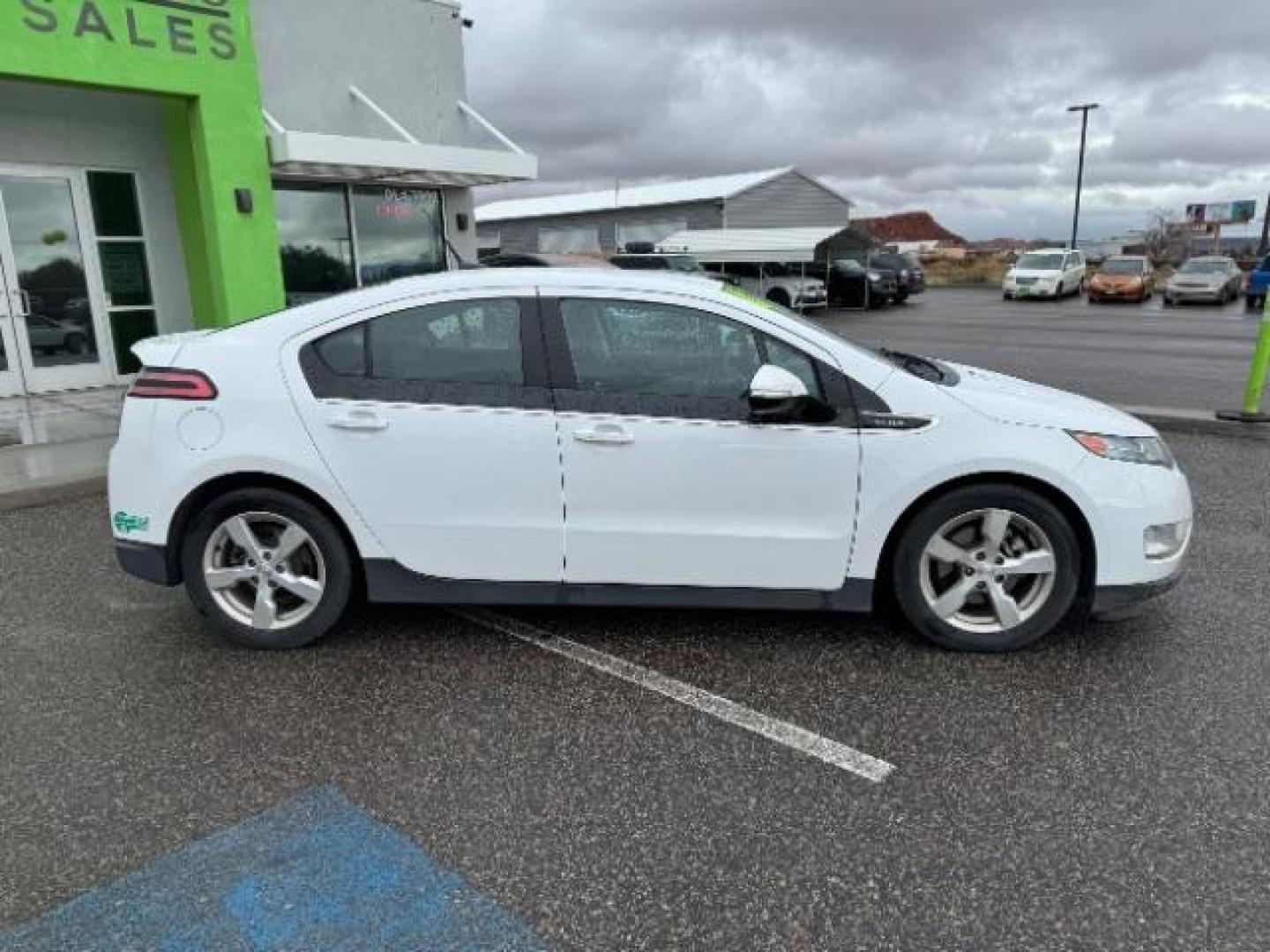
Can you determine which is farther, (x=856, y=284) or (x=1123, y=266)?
(x=856, y=284)

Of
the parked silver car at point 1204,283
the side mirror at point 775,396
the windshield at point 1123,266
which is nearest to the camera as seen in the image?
the side mirror at point 775,396

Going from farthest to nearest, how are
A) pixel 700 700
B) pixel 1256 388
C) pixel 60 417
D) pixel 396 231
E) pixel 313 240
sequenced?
pixel 396 231, pixel 313 240, pixel 60 417, pixel 1256 388, pixel 700 700

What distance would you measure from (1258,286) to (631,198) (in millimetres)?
25565

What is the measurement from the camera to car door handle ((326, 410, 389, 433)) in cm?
367

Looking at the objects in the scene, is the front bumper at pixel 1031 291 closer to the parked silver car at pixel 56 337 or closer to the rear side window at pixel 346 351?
the parked silver car at pixel 56 337

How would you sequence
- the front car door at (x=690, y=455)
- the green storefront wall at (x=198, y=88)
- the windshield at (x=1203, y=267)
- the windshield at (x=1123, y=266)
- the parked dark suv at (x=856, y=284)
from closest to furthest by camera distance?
1. the front car door at (x=690, y=455)
2. the green storefront wall at (x=198, y=88)
3. the windshield at (x=1203, y=267)
4. the windshield at (x=1123, y=266)
5. the parked dark suv at (x=856, y=284)

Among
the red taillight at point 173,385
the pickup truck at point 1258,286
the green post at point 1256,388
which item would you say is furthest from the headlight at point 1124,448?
the pickup truck at point 1258,286

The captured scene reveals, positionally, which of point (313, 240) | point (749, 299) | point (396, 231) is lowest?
point (749, 299)

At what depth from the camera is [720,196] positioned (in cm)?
3766

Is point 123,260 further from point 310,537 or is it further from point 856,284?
point 856,284

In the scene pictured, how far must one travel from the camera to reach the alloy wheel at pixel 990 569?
365cm

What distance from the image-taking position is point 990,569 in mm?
3689

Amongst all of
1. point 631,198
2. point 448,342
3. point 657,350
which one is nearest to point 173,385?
point 448,342

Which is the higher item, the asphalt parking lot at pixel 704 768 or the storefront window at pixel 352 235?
the storefront window at pixel 352 235
